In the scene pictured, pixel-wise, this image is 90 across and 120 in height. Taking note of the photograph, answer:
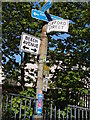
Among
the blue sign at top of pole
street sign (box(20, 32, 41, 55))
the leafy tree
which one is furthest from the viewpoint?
the leafy tree

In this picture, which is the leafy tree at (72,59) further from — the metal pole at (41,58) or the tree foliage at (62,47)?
the metal pole at (41,58)

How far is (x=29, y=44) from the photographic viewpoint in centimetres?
486

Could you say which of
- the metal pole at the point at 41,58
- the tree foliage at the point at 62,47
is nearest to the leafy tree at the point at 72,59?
the tree foliage at the point at 62,47

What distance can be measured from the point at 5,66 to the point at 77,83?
11.8 feet

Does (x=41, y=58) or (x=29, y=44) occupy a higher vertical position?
(x=29, y=44)

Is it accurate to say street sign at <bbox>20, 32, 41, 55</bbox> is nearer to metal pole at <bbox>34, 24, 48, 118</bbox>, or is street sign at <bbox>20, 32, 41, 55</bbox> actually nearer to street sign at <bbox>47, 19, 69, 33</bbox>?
metal pole at <bbox>34, 24, 48, 118</bbox>

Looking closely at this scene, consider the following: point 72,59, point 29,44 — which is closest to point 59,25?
point 29,44

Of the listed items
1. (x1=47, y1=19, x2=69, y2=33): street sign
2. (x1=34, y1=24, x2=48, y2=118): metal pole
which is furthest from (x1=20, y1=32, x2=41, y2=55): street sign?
(x1=47, y1=19, x2=69, y2=33): street sign

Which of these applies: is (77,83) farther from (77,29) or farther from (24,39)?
(24,39)

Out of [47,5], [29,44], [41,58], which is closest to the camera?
[29,44]

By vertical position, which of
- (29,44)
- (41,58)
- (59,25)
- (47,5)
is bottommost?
(41,58)

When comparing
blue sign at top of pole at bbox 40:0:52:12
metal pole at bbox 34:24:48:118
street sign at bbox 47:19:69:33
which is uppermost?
blue sign at top of pole at bbox 40:0:52:12

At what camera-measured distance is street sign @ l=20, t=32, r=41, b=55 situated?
4770mm

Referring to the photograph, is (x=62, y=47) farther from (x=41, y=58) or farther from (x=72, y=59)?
(x=41, y=58)
